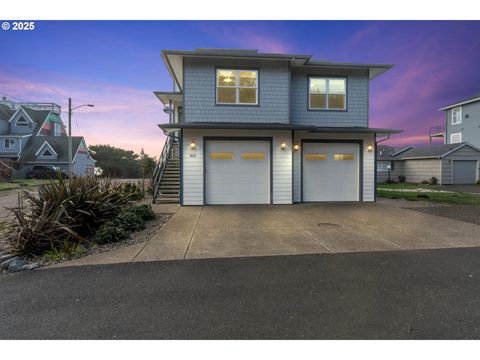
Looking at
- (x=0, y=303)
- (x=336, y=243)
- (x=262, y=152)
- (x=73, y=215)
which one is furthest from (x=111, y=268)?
(x=262, y=152)

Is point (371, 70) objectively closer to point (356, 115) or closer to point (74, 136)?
point (356, 115)

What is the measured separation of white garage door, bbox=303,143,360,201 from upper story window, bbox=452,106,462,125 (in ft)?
77.9

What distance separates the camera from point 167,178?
1170 cm

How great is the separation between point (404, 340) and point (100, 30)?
592 inches

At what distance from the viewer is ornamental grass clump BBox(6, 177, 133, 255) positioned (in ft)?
14.7

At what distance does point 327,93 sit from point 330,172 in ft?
11.3

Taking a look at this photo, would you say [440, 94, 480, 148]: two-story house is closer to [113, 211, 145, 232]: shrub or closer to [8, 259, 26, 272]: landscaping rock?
[113, 211, 145, 232]: shrub

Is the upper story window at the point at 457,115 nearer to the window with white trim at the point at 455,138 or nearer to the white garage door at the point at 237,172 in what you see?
the window with white trim at the point at 455,138

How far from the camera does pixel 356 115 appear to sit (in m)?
11.1

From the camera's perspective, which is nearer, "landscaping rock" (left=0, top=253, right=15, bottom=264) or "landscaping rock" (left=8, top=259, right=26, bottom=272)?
"landscaping rock" (left=8, top=259, right=26, bottom=272)

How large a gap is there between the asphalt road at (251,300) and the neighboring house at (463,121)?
92.6 feet

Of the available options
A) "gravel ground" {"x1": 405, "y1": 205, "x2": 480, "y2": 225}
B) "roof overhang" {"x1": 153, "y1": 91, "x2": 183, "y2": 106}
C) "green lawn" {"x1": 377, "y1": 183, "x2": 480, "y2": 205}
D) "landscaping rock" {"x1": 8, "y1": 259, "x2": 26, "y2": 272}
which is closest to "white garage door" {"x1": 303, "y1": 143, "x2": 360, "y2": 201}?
"gravel ground" {"x1": 405, "y1": 205, "x2": 480, "y2": 225}

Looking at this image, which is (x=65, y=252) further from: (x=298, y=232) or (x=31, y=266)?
(x=298, y=232)

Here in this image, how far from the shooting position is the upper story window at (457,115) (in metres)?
25.9
